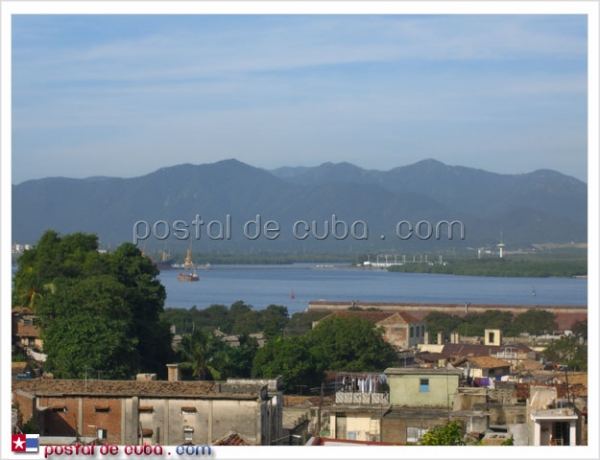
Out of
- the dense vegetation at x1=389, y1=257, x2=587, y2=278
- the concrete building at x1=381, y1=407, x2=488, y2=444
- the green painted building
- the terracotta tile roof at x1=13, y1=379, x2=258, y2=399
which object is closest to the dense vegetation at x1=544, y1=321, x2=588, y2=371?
the green painted building

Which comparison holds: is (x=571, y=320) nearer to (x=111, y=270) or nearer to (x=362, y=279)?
(x=111, y=270)

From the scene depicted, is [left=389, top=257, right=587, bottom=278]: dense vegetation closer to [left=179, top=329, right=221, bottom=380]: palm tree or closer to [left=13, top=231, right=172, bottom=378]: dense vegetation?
[left=13, top=231, right=172, bottom=378]: dense vegetation

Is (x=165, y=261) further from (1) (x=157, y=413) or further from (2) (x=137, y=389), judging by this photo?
(1) (x=157, y=413)

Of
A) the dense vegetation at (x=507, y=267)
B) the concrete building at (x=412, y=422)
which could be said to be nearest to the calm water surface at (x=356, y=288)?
the dense vegetation at (x=507, y=267)

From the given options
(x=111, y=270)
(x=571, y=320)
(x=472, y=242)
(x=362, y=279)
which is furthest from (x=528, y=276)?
(x=111, y=270)

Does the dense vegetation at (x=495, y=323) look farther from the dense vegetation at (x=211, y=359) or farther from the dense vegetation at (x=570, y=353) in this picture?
the dense vegetation at (x=211, y=359)
